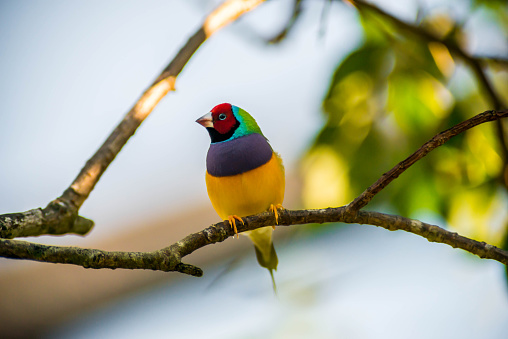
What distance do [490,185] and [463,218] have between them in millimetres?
221

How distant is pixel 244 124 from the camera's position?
277 cm

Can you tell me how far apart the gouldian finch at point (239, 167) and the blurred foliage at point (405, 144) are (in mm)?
342

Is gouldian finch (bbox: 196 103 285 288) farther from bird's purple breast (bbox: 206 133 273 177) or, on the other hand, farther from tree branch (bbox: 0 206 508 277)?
tree branch (bbox: 0 206 508 277)

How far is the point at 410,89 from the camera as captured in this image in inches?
112

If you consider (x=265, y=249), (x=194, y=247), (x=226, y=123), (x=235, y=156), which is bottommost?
(x=194, y=247)

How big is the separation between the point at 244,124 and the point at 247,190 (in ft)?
1.23

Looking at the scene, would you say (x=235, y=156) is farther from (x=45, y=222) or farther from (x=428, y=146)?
(x=428, y=146)

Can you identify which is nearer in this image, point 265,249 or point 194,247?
point 194,247

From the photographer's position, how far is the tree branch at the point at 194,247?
1413 millimetres

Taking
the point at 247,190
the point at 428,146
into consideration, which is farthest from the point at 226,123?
the point at 428,146

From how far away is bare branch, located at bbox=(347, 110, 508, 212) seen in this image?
5.34ft

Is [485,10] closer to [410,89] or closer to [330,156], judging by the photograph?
[410,89]

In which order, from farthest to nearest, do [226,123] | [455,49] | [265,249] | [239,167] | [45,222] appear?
[265,249] → [455,49] → [226,123] → [239,167] → [45,222]

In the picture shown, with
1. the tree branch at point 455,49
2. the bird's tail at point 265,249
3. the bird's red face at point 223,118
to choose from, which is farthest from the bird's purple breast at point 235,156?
the tree branch at point 455,49
